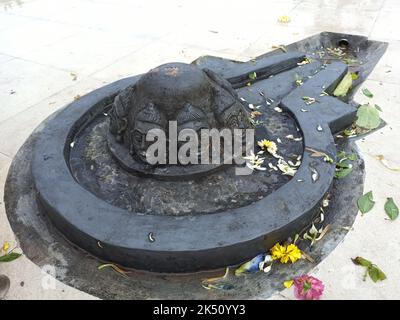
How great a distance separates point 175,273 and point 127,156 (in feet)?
3.44

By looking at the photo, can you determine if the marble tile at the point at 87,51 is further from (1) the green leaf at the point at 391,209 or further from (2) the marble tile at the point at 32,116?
(1) the green leaf at the point at 391,209

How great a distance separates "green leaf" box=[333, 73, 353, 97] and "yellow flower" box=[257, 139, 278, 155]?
1.39 m

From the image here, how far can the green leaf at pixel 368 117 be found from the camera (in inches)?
141

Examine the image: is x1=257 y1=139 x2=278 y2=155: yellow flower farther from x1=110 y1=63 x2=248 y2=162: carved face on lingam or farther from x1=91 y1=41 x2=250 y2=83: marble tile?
x1=91 y1=41 x2=250 y2=83: marble tile

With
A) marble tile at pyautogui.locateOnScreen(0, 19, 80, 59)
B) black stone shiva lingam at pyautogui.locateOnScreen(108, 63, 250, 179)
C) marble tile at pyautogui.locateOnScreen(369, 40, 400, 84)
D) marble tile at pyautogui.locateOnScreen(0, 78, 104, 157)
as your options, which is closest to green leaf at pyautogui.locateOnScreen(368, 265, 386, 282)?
black stone shiva lingam at pyautogui.locateOnScreen(108, 63, 250, 179)

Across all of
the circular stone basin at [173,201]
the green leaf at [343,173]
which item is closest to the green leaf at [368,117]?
the circular stone basin at [173,201]

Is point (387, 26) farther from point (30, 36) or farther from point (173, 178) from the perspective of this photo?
point (30, 36)

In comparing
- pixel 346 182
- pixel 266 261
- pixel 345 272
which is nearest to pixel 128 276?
pixel 266 261

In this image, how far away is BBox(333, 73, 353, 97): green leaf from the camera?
4.05m

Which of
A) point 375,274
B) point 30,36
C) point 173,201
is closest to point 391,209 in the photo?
point 375,274

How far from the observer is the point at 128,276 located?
7.73ft

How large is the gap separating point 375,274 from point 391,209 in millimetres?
617

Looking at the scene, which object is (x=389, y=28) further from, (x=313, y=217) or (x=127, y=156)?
(x=127, y=156)

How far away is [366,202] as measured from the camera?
2752 mm
